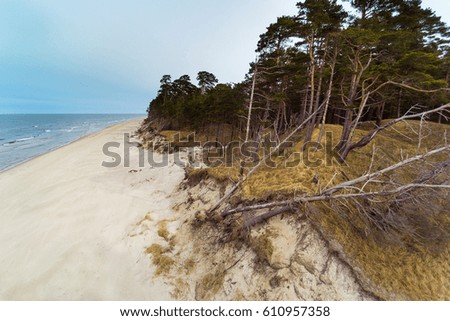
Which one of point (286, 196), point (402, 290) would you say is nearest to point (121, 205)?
point (286, 196)

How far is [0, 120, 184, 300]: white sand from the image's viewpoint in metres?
6.41

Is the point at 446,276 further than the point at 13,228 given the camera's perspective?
No

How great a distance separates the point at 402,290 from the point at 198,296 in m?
5.34

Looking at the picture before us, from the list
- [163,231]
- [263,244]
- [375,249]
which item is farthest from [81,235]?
[375,249]

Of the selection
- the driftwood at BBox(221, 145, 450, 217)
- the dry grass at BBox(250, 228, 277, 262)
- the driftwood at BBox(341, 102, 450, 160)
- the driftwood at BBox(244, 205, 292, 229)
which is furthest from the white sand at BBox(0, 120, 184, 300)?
the driftwood at BBox(341, 102, 450, 160)

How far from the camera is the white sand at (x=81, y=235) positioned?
6.41 m

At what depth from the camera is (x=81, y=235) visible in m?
8.73

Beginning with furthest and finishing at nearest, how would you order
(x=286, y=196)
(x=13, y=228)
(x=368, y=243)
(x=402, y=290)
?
1. (x=13, y=228)
2. (x=286, y=196)
3. (x=368, y=243)
4. (x=402, y=290)

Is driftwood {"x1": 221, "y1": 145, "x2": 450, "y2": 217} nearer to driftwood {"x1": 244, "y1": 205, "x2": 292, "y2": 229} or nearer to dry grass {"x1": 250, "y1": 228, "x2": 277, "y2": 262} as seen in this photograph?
driftwood {"x1": 244, "y1": 205, "x2": 292, "y2": 229}

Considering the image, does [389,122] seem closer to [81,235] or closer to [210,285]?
[210,285]

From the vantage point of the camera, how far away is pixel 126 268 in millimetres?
7027

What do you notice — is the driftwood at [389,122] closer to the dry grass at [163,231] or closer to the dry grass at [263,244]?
→ the dry grass at [263,244]

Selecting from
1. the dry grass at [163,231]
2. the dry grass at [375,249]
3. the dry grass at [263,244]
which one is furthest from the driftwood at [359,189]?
the dry grass at [163,231]
